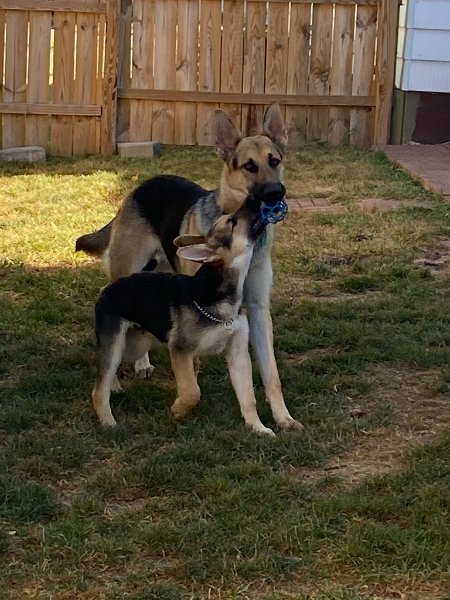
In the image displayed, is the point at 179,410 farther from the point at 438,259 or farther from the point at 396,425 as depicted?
the point at 438,259

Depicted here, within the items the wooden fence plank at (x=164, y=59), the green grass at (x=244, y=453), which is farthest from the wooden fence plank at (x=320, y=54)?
the green grass at (x=244, y=453)

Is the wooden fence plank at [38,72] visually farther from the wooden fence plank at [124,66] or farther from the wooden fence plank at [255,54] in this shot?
the wooden fence plank at [255,54]

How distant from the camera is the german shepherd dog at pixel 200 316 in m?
4.79

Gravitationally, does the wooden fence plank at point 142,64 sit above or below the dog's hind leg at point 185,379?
above

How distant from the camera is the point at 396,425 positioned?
4871 mm

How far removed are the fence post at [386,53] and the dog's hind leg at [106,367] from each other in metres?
7.87

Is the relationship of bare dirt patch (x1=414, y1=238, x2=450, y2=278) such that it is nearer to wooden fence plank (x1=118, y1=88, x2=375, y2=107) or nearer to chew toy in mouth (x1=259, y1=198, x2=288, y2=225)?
chew toy in mouth (x1=259, y1=198, x2=288, y2=225)

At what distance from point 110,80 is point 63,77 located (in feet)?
1.77

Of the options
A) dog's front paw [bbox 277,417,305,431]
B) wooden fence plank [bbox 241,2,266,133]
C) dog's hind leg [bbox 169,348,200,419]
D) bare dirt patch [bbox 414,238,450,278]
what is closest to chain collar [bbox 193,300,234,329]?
dog's hind leg [bbox 169,348,200,419]

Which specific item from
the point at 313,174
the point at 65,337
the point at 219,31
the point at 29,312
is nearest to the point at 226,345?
the point at 65,337

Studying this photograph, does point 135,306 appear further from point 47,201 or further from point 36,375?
point 47,201

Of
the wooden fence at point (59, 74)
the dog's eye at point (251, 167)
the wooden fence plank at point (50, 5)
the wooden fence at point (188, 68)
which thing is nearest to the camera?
the dog's eye at point (251, 167)

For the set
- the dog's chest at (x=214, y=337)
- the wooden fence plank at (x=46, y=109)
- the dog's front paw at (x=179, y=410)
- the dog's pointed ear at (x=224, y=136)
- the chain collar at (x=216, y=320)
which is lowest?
the dog's front paw at (x=179, y=410)

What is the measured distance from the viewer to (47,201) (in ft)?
31.5
